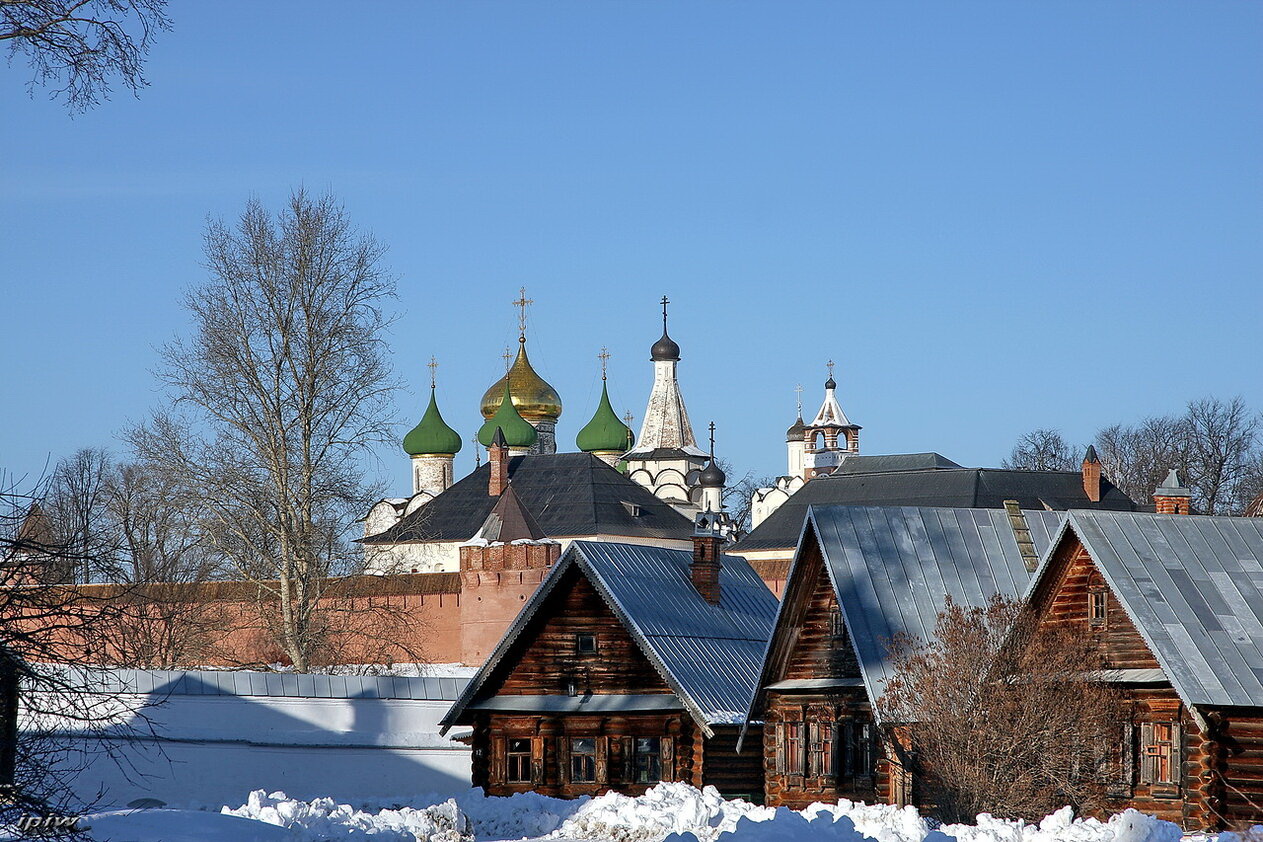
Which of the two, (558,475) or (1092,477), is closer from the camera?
(1092,477)

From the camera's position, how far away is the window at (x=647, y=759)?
24.7 meters

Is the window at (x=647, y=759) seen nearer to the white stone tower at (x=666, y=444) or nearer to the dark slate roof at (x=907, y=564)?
the dark slate roof at (x=907, y=564)

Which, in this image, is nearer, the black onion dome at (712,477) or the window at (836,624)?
the window at (836,624)

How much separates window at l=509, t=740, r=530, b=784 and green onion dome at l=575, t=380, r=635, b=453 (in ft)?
196

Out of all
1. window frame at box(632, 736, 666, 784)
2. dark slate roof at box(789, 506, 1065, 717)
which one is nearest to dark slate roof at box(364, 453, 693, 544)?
window frame at box(632, 736, 666, 784)

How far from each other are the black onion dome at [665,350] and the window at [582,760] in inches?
2386

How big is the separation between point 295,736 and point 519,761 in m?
3.76

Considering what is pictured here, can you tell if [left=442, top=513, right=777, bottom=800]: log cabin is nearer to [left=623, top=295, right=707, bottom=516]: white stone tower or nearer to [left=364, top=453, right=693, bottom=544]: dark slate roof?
[left=364, top=453, right=693, bottom=544]: dark slate roof

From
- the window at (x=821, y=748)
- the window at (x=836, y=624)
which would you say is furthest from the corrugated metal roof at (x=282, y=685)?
the window at (x=836, y=624)

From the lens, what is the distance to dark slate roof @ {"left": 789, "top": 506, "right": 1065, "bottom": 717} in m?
21.6

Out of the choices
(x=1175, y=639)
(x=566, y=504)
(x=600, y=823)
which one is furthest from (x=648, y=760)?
(x=566, y=504)

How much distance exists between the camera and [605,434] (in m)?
85.2

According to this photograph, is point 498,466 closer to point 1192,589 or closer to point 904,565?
point 904,565

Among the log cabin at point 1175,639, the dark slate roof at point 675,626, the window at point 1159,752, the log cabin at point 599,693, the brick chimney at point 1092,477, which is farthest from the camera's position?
the brick chimney at point 1092,477
